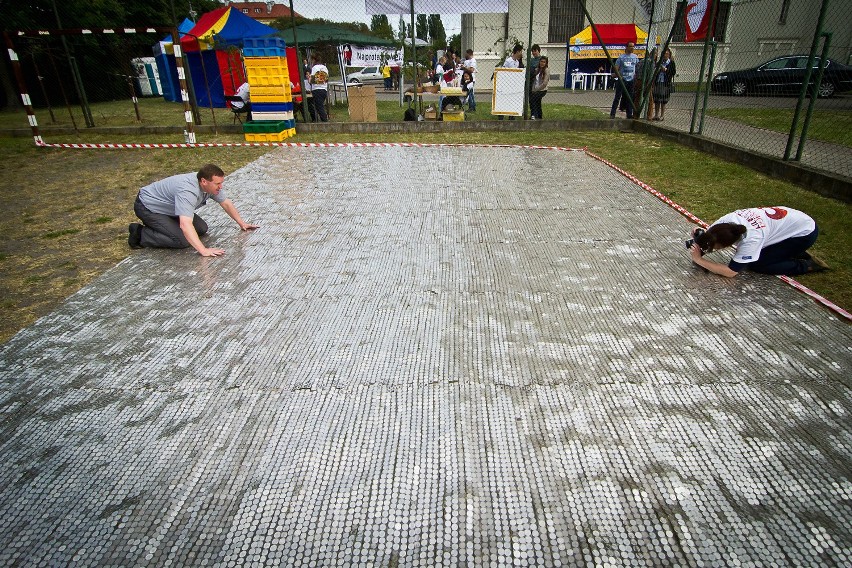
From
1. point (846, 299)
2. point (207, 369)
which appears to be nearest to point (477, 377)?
point (207, 369)

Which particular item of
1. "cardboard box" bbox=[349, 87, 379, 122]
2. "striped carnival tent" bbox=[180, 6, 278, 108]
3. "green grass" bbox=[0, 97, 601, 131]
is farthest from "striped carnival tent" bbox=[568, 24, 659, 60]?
"cardboard box" bbox=[349, 87, 379, 122]

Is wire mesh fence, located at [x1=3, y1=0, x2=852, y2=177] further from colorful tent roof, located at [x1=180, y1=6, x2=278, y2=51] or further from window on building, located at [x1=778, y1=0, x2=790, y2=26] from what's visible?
colorful tent roof, located at [x1=180, y1=6, x2=278, y2=51]

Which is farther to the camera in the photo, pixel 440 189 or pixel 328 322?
pixel 440 189

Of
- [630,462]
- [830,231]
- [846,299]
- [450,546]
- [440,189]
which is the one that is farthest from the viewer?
[440,189]

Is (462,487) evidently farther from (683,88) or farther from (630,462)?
(683,88)

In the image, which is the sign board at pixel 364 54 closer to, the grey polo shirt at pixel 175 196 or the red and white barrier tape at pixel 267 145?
the red and white barrier tape at pixel 267 145

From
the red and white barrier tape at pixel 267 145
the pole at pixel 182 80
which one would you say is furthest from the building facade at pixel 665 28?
the pole at pixel 182 80

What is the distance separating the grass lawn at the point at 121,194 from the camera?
3793 mm

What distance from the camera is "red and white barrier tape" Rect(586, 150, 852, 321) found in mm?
3084

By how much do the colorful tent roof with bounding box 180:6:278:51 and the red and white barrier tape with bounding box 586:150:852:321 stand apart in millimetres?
11451

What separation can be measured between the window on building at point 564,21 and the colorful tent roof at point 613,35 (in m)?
2.18

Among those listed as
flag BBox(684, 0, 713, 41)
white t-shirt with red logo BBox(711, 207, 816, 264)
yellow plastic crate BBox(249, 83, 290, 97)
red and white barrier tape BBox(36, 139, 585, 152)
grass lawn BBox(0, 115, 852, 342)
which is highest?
flag BBox(684, 0, 713, 41)

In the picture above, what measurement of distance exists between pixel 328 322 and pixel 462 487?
1505mm

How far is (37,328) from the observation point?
10.1 ft
